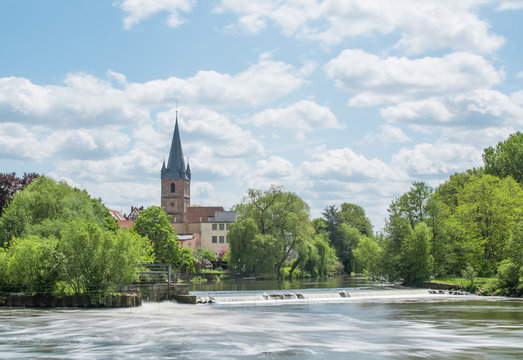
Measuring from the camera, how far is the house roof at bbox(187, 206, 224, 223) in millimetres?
148625

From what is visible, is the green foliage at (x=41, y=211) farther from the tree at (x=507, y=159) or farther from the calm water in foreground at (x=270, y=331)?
the tree at (x=507, y=159)

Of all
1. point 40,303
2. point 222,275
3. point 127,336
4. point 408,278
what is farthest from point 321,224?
point 127,336

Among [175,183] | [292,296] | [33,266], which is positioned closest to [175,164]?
[175,183]

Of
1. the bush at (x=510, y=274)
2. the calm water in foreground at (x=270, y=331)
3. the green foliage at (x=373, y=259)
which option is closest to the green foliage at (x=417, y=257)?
the green foliage at (x=373, y=259)

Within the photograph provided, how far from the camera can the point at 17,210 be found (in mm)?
46844

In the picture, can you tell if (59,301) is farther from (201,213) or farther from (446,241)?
(201,213)

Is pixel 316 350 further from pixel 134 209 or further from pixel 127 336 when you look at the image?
pixel 134 209

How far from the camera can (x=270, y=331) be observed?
27.3 metres

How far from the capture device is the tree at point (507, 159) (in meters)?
89.2

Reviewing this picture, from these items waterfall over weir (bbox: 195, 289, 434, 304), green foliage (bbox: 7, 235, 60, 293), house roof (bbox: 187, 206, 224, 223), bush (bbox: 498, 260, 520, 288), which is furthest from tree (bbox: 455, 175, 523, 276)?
house roof (bbox: 187, 206, 224, 223)

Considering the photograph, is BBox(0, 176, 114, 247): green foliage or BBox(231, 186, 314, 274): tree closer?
BBox(0, 176, 114, 247): green foliage

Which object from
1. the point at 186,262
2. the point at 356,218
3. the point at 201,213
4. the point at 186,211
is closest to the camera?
the point at 186,262

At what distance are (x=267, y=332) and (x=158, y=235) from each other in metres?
45.9

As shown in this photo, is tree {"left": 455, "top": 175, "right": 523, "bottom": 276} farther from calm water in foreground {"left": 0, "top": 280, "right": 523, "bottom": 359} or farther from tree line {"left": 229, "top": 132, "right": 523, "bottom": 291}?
calm water in foreground {"left": 0, "top": 280, "right": 523, "bottom": 359}
